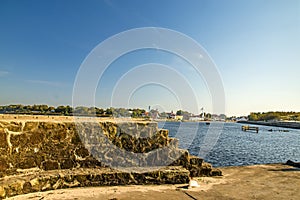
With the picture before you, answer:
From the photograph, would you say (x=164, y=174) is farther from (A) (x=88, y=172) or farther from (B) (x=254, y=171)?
(B) (x=254, y=171)

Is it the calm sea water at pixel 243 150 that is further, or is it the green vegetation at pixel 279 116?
the green vegetation at pixel 279 116

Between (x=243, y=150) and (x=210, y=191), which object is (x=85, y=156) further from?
(x=243, y=150)

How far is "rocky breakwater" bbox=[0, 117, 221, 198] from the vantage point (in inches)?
209

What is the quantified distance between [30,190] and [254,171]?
753 centimetres

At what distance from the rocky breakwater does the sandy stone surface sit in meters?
0.29

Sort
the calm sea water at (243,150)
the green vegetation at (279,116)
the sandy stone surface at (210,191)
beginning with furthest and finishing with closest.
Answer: the green vegetation at (279,116)
the calm sea water at (243,150)
the sandy stone surface at (210,191)

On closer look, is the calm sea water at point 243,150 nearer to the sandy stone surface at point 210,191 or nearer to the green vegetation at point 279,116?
the sandy stone surface at point 210,191

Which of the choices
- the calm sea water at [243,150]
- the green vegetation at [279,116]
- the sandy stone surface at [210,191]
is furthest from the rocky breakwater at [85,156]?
the green vegetation at [279,116]

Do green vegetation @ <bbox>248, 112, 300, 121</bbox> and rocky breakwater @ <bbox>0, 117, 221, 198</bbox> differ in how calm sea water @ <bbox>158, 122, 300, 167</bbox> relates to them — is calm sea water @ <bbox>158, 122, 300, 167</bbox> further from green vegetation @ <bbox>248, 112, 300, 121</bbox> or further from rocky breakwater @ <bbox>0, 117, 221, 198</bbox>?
green vegetation @ <bbox>248, 112, 300, 121</bbox>

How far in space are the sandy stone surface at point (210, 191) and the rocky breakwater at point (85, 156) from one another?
11.4 inches

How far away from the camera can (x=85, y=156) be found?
6320mm

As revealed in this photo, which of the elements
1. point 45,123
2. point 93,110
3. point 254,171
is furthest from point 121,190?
point 93,110

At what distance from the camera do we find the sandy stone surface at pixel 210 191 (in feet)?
17.0

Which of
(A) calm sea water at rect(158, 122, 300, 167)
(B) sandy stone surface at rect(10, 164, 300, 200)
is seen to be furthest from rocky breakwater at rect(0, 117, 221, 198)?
(A) calm sea water at rect(158, 122, 300, 167)
